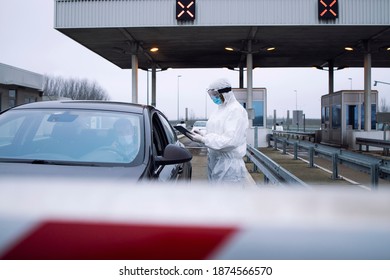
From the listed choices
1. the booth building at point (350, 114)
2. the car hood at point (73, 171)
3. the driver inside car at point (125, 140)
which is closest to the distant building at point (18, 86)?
the booth building at point (350, 114)

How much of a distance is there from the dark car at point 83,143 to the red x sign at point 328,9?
14050 mm

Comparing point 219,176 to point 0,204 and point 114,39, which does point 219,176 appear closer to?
point 0,204

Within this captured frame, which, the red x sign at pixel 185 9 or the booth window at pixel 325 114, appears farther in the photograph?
the booth window at pixel 325 114

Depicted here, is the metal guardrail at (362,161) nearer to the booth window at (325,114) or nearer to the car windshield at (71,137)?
the car windshield at (71,137)

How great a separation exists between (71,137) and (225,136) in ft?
5.12

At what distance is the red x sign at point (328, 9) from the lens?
1574cm

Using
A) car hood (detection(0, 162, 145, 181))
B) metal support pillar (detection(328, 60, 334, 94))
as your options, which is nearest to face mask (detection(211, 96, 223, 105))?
car hood (detection(0, 162, 145, 181))

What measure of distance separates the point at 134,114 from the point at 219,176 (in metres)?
1.25

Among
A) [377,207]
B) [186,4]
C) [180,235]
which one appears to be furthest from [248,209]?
[186,4]

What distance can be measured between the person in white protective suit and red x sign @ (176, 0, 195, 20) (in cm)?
1252

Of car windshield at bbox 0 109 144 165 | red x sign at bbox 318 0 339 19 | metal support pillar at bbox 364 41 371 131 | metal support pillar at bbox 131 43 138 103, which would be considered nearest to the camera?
car windshield at bbox 0 109 144 165

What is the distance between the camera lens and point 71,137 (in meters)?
2.96

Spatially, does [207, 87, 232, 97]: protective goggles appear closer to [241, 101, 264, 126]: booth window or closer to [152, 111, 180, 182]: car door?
[152, 111, 180, 182]: car door

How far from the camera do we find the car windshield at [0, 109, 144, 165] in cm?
276
